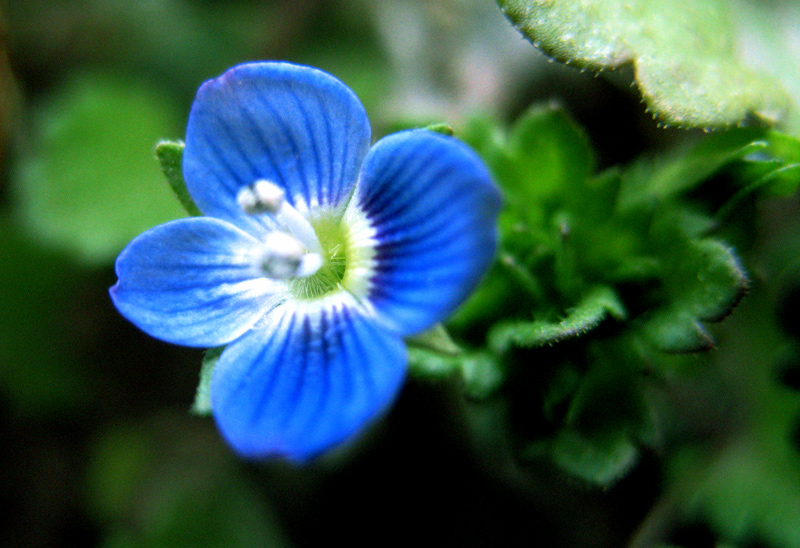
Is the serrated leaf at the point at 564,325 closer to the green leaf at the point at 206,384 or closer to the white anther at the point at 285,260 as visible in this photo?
the white anther at the point at 285,260

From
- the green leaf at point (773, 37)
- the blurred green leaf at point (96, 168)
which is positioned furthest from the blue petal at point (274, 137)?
the green leaf at point (773, 37)

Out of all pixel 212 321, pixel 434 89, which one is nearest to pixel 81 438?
pixel 212 321

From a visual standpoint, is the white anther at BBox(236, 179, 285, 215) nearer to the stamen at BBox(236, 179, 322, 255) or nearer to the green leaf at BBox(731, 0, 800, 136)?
the stamen at BBox(236, 179, 322, 255)

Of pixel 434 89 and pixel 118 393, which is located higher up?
pixel 434 89

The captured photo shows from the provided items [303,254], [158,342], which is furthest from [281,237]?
[158,342]

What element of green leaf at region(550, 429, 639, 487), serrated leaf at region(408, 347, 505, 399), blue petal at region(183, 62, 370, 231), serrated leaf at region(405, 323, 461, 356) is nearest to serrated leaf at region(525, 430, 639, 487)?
green leaf at region(550, 429, 639, 487)

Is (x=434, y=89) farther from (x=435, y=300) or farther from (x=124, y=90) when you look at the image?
(x=435, y=300)
